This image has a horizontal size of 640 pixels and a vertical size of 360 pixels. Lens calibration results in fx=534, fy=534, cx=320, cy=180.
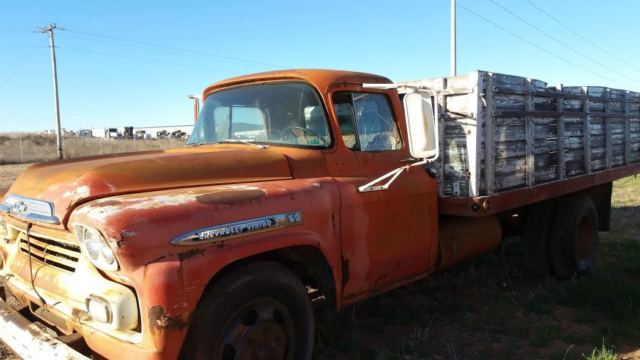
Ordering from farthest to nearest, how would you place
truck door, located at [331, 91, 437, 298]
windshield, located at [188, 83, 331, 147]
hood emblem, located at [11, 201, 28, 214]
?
1. windshield, located at [188, 83, 331, 147]
2. truck door, located at [331, 91, 437, 298]
3. hood emblem, located at [11, 201, 28, 214]

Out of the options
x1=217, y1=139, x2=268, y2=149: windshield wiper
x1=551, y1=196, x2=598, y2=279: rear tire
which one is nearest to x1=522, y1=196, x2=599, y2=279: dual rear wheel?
x1=551, y1=196, x2=598, y2=279: rear tire

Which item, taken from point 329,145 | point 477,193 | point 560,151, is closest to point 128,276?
point 329,145

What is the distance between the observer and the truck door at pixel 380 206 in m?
3.57

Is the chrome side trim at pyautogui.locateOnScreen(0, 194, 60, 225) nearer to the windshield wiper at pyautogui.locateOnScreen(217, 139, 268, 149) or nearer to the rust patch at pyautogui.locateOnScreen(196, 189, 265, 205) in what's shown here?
the rust patch at pyautogui.locateOnScreen(196, 189, 265, 205)

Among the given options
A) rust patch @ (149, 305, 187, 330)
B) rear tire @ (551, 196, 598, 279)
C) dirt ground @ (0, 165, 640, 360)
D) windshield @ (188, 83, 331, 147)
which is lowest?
dirt ground @ (0, 165, 640, 360)

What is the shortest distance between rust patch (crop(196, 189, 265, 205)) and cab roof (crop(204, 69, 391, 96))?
111 centimetres

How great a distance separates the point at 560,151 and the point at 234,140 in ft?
11.3

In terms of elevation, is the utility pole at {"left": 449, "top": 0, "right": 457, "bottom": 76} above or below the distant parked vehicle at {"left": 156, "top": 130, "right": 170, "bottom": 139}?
above

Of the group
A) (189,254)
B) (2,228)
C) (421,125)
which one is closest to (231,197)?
(189,254)

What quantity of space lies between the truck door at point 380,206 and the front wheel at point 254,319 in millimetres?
532

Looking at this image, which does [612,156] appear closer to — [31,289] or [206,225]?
[206,225]

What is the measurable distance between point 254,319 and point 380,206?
129 centimetres

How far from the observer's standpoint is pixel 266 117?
3.90 meters

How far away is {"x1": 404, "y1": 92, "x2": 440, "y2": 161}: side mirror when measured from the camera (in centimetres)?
345
